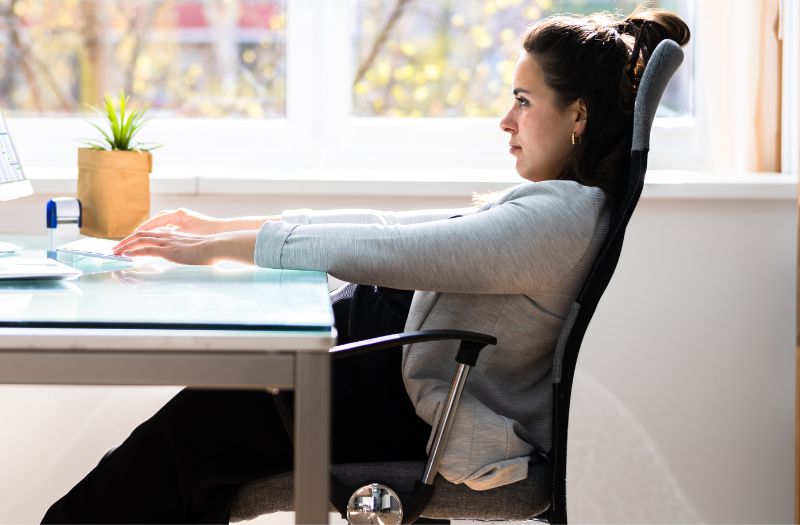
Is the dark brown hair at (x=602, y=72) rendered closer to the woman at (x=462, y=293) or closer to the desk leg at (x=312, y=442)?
the woman at (x=462, y=293)

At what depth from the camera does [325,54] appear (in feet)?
8.48

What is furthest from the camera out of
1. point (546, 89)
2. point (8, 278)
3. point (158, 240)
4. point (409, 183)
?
point (409, 183)

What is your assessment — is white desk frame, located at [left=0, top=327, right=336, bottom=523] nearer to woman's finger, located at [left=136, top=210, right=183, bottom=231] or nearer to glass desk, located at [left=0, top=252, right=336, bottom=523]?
glass desk, located at [left=0, top=252, right=336, bottom=523]

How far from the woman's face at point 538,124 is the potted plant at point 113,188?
0.73m

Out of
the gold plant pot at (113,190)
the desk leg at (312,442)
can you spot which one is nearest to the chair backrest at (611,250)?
the desk leg at (312,442)

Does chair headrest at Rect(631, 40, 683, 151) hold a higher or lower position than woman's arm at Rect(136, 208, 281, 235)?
higher

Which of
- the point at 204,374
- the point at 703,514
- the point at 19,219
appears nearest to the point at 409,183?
the point at 19,219

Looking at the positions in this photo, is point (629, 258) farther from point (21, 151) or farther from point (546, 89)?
point (21, 151)

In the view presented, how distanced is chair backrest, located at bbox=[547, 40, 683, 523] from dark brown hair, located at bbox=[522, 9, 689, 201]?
0.12m

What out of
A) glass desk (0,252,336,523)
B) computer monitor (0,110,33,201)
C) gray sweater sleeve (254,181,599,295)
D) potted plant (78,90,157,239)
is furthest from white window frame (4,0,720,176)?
glass desk (0,252,336,523)

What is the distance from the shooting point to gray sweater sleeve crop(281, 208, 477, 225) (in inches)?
64.5

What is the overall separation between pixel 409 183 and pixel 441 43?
1.73 ft

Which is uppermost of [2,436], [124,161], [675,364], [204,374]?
[124,161]

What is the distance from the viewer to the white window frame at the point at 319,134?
2.58 meters
